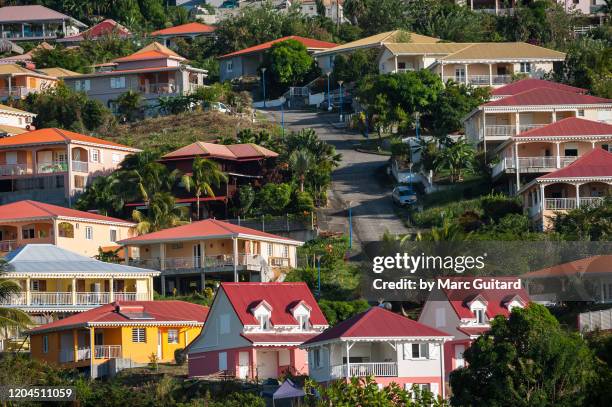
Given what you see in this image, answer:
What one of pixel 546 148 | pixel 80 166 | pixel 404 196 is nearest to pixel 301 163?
pixel 404 196

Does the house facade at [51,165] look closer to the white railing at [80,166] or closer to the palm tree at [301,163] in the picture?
the white railing at [80,166]

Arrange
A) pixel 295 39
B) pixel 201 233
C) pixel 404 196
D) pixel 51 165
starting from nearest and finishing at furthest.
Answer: pixel 201 233 → pixel 404 196 → pixel 51 165 → pixel 295 39

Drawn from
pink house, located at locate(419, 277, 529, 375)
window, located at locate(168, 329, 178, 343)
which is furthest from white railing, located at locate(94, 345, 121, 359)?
pink house, located at locate(419, 277, 529, 375)

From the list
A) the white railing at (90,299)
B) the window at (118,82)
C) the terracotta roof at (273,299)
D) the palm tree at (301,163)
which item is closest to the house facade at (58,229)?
the palm tree at (301,163)

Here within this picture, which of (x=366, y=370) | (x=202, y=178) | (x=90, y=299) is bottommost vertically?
(x=366, y=370)

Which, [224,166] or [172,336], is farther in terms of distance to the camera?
[224,166]

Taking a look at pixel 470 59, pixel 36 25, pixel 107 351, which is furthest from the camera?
pixel 36 25

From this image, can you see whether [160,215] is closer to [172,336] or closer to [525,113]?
[172,336]

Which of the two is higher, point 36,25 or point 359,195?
point 36,25

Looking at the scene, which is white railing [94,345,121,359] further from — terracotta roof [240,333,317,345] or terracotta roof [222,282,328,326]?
terracotta roof [240,333,317,345]
